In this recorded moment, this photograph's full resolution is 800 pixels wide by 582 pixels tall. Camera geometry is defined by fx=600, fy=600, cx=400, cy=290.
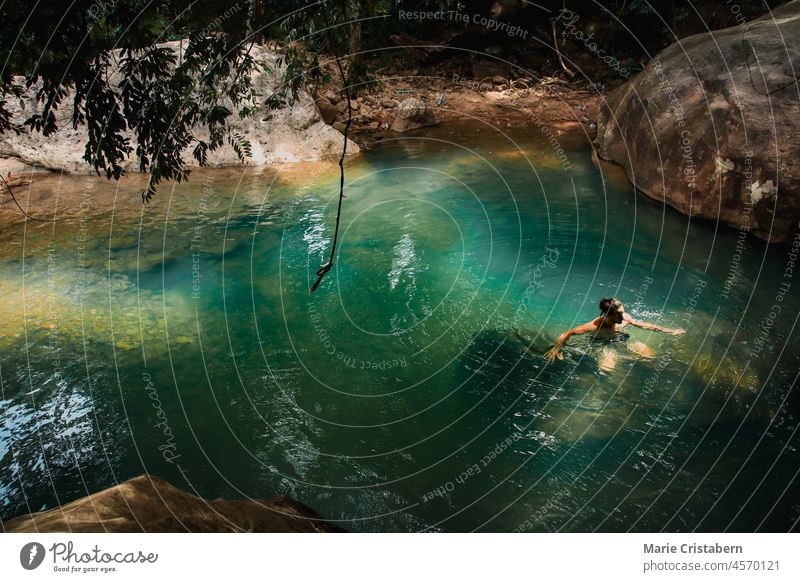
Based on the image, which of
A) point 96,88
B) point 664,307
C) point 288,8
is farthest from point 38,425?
point 664,307

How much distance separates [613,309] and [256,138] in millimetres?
8362

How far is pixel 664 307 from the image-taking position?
26.0ft

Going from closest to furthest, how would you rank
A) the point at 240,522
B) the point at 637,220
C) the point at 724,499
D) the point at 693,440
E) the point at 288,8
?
the point at 240,522 → the point at 288,8 → the point at 724,499 → the point at 693,440 → the point at 637,220

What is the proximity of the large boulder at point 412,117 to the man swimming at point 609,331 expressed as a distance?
8230mm

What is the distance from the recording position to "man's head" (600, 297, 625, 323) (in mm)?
6977

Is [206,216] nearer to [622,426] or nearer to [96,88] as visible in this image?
[96,88]

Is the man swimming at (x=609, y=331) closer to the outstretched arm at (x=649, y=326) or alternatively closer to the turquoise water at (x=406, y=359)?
the outstretched arm at (x=649, y=326)

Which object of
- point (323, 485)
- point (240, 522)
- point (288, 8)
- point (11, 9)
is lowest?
A: point (323, 485)

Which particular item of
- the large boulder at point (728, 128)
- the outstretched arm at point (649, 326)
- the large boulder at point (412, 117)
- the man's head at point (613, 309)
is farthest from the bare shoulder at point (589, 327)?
the large boulder at point (412, 117)

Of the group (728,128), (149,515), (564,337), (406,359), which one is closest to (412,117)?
(728,128)

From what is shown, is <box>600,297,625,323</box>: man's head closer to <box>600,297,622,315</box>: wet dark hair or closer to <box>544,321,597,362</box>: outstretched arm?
<box>600,297,622,315</box>: wet dark hair

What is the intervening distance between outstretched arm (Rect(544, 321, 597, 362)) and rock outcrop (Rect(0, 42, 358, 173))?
7279mm

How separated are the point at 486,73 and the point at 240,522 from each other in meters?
14.8

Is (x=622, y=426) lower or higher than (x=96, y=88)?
lower
